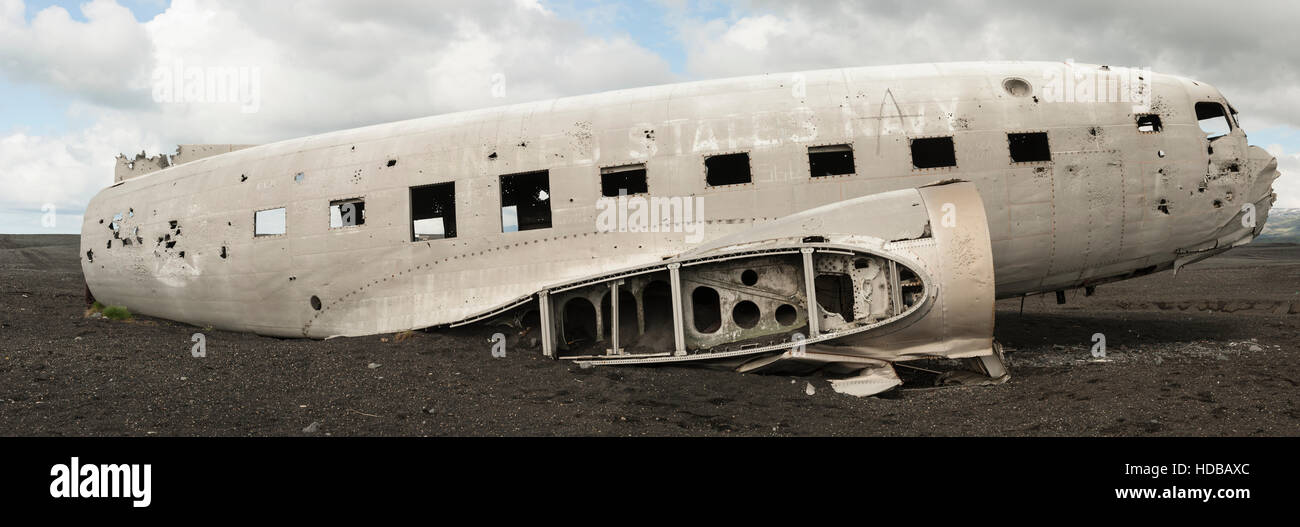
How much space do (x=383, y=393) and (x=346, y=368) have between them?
157cm

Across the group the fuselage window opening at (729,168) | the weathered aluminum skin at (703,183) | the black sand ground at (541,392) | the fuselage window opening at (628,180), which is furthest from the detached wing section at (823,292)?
the fuselage window opening at (628,180)

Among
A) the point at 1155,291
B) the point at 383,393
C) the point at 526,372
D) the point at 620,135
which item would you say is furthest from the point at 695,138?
the point at 1155,291

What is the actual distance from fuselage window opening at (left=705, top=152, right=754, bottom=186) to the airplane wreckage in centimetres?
5

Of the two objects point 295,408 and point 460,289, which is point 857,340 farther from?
point 295,408

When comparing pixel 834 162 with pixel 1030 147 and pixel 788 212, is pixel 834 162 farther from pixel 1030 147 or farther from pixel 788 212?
pixel 1030 147

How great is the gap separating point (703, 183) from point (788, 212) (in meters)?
1.34

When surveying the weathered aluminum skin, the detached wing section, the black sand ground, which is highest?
the weathered aluminum skin

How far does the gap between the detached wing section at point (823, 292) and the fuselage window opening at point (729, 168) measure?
1256mm

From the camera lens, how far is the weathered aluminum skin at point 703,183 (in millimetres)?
10219

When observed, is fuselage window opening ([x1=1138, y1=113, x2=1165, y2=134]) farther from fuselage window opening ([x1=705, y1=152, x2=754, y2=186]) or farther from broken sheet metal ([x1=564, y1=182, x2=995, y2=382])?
fuselage window opening ([x1=705, y1=152, x2=754, y2=186])

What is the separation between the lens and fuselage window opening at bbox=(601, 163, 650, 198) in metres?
10.9

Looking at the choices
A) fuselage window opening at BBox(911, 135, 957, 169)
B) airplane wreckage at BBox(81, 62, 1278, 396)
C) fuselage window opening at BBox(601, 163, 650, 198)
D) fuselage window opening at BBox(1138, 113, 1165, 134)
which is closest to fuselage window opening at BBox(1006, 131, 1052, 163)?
airplane wreckage at BBox(81, 62, 1278, 396)

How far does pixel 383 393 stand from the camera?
9180 millimetres

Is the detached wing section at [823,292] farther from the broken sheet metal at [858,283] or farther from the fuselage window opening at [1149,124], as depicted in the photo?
the fuselage window opening at [1149,124]
